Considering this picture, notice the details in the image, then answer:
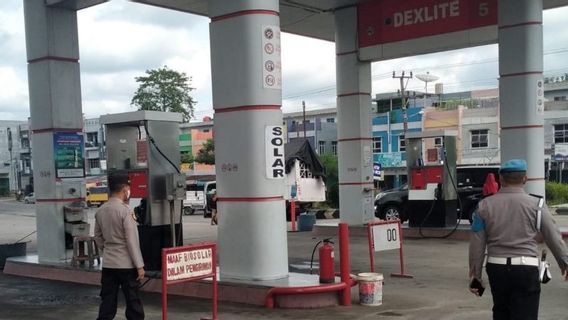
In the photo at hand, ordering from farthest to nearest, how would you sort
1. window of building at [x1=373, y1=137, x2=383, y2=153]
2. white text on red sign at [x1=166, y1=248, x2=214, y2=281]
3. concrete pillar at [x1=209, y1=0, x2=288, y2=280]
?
1. window of building at [x1=373, y1=137, x2=383, y2=153]
2. concrete pillar at [x1=209, y1=0, x2=288, y2=280]
3. white text on red sign at [x1=166, y1=248, x2=214, y2=281]

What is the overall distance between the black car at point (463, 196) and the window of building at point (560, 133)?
99.0 ft

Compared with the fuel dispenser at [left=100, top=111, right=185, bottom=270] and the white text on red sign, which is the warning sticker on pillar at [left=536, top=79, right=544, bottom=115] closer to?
the fuel dispenser at [left=100, top=111, right=185, bottom=270]

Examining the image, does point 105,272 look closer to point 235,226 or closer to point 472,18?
point 235,226

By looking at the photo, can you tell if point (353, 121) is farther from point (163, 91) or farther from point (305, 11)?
point (163, 91)

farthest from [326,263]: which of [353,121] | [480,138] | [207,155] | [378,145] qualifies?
[207,155]

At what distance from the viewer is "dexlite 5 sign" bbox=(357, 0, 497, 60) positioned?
15.1 metres

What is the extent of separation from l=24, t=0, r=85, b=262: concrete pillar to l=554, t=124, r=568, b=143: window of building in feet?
136

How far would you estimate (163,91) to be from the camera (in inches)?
3014

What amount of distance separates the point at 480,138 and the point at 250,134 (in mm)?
40065

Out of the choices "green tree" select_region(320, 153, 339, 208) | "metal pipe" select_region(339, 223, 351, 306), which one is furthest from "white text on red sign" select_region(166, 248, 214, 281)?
"green tree" select_region(320, 153, 339, 208)

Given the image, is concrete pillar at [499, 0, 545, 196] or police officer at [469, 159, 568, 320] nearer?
police officer at [469, 159, 568, 320]

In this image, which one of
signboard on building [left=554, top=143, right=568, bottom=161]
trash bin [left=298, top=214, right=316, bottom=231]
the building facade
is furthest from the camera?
the building facade

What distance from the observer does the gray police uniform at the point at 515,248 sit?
15.7ft

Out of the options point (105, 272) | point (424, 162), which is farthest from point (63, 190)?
point (424, 162)
